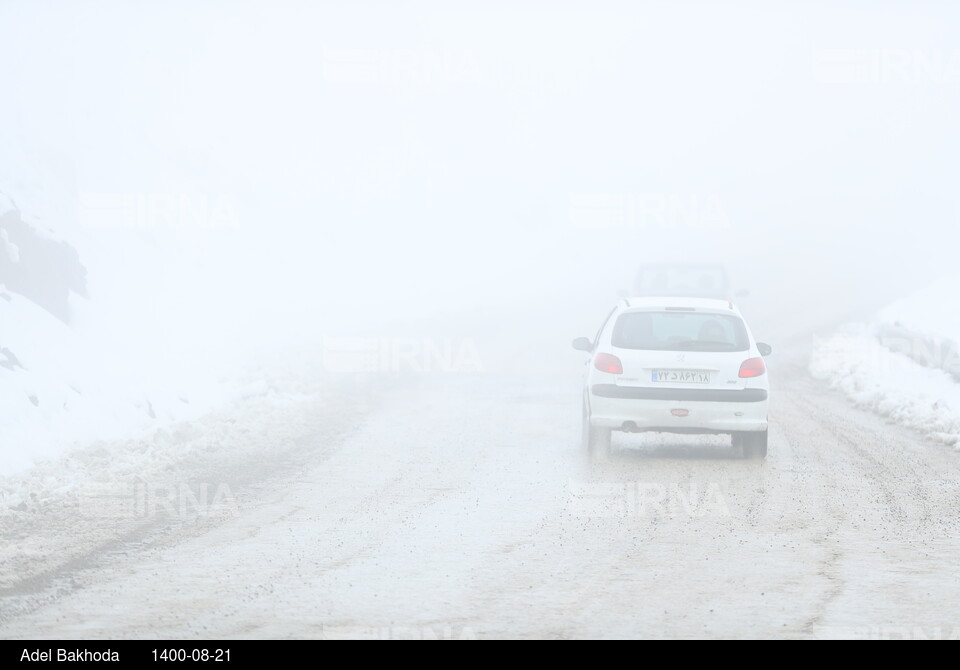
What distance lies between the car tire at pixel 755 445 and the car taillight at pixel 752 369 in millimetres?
Result: 591

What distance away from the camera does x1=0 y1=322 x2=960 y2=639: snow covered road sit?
6012 millimetres

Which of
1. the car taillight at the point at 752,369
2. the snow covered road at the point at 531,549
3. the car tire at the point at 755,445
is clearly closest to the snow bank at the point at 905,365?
the snow covered road at the point at 531,549

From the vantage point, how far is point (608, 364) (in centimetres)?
1188

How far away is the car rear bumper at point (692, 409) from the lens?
11.5 m

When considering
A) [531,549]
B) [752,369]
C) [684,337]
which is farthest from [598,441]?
[531,549]

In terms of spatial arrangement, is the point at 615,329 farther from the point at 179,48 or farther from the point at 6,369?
the point at 179,48

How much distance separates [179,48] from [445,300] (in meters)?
20.6

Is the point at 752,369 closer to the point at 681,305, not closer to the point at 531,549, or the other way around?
the point at 681,305

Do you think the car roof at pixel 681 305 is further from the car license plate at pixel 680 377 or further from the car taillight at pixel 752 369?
the car license plate at pixel 680 377

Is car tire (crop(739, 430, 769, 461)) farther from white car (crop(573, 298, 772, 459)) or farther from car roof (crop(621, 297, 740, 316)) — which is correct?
car roof (crop(621, 297, 740, 316))

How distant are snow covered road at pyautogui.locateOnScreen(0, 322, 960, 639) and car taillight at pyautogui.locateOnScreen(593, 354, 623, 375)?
907 mm

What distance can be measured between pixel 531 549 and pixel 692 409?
14.1 ft

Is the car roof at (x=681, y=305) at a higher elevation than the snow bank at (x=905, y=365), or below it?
higher
